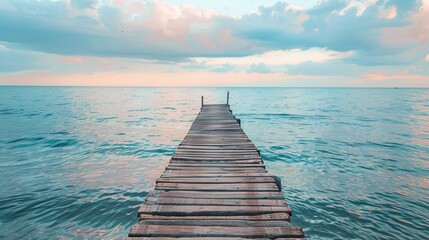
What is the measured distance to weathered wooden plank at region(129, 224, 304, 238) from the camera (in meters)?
3.94

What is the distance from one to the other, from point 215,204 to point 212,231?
0.92m

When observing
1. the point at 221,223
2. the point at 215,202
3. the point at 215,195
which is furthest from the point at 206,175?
the point at 221,223

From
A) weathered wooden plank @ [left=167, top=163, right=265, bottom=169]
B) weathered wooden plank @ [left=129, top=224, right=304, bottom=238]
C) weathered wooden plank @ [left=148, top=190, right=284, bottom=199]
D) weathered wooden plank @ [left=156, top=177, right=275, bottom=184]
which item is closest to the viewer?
weathered wooden plank @ [left=129, top=224, right=304, bottom=238]

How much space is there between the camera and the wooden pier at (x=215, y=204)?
4.03 m

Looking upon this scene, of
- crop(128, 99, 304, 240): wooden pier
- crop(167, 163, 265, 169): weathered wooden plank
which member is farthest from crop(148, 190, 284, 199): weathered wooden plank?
crop(167, 163, 265, 169): weathered wooden plank

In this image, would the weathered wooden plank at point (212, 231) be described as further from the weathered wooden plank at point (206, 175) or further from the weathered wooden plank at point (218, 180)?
the weathered wooden plank at point (206, 175)

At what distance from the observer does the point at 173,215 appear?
4.57 meters

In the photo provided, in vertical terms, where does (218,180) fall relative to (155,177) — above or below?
above

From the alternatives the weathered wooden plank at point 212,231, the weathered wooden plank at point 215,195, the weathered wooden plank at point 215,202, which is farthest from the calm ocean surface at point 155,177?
the weathered wooden plank at point 212,231

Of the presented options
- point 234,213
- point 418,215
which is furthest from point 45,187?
point 418,215

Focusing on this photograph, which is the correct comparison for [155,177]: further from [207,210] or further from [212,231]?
[212,231]

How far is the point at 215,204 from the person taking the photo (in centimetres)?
495

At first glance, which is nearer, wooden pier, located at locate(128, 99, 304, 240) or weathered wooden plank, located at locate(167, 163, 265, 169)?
wooden pier, located at locate(128, 99, 304, 240)

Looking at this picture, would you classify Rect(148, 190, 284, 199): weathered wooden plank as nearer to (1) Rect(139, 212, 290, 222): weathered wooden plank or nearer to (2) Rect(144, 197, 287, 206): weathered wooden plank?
(2) Rect(144, 197, 287, 206): weathered wooden plank
